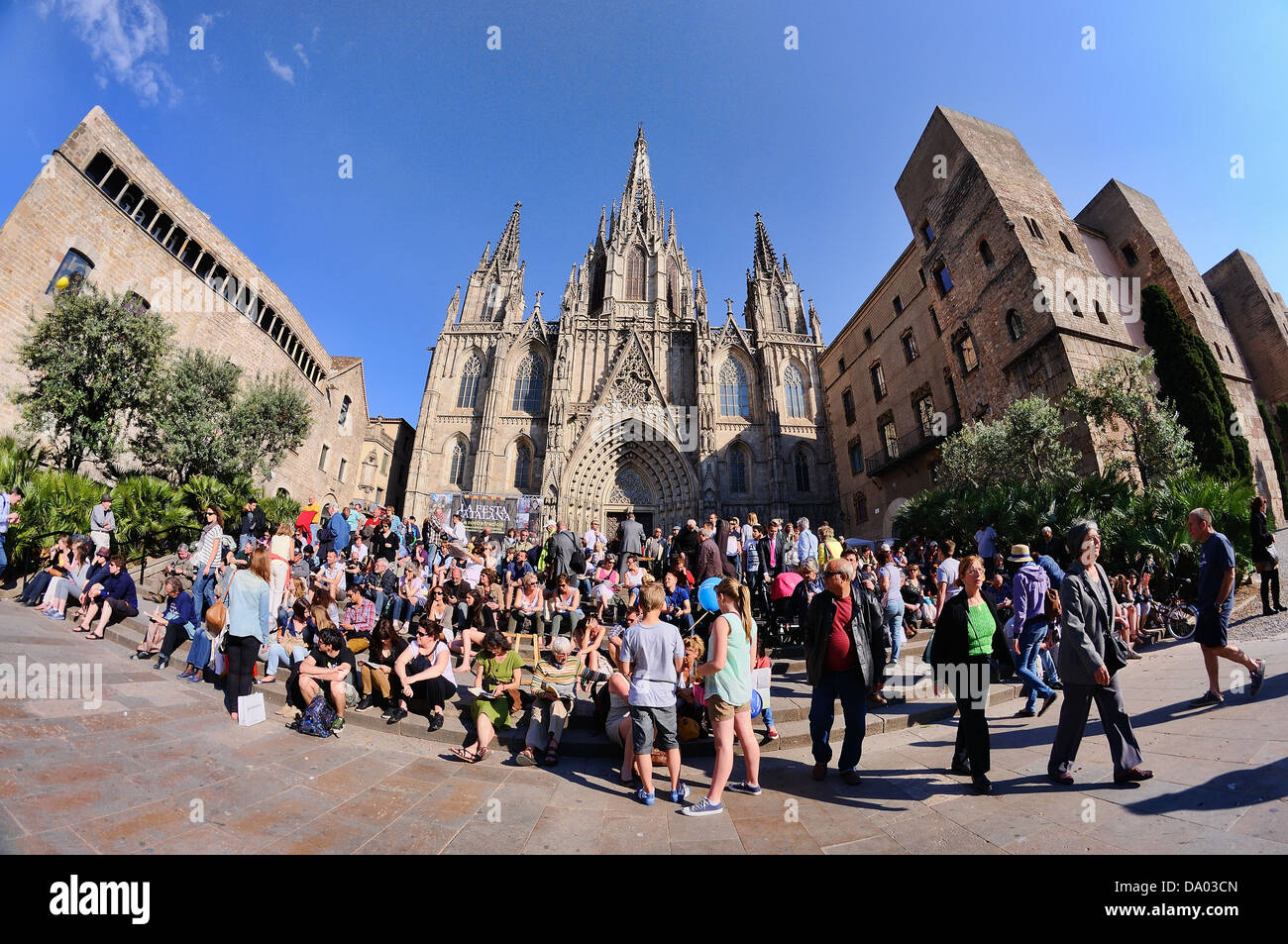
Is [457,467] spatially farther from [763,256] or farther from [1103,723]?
[1103,723]

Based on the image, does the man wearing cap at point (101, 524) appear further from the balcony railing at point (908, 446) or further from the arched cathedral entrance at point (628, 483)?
the balcony railing at point (908, 446)

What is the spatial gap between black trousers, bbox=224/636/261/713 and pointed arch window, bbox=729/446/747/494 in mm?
24515

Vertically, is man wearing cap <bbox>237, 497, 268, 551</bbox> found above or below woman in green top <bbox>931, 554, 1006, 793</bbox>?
above

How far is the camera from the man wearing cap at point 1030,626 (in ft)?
A: 16.0

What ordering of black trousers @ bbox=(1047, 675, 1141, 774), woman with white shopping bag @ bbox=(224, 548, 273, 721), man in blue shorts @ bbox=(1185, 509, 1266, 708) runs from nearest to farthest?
black trousers @ bbox=(1047, 675, 1141, 774) → man in blue shorts @ bbox=(1185, 509, 1266, 708) → woman with white shopping bag @ bbox=(224, 548, 273, 721)

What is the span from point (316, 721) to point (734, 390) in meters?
27.8

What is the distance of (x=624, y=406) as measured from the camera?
27578 millimetres

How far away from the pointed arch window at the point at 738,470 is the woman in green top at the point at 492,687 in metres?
23.5

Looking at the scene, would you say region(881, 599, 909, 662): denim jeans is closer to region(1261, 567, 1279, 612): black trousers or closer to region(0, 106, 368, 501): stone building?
region(1261, 567, 1279, 612): black trousers

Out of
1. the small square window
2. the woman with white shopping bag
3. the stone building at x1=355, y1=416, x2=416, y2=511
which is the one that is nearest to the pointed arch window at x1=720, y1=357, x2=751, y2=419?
the small square window

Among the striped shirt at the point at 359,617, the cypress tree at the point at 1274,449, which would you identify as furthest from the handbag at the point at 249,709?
the cypress tree at the point at 1274,449

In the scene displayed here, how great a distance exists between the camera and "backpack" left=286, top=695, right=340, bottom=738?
180 inches

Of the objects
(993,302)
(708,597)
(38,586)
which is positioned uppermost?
(993,302)

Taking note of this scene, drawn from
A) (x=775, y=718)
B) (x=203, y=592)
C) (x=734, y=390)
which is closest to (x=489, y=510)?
(x=734, y=390)
